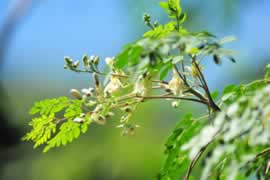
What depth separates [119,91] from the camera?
68 centimetres

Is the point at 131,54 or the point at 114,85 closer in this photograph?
the point at 131,54

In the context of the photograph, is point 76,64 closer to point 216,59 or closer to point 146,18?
point 146,18

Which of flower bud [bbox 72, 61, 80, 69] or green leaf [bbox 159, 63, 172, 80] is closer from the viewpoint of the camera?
green leaf [bbox 159, 63, 172, 80]

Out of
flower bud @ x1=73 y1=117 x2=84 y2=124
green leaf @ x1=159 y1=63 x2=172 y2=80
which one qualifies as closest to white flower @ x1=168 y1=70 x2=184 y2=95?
green leaf @ x1=159 y1=63 x2=172 y2=80

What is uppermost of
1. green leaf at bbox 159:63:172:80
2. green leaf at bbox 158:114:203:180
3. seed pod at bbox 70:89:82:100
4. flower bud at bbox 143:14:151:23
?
flower bud at bbox 143:14:151:23

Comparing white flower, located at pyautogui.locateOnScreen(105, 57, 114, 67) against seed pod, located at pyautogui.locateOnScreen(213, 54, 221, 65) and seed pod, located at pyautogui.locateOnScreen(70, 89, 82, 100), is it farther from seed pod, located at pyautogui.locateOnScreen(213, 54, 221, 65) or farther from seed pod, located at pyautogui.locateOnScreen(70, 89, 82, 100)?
seed pod, located at pyautogui.locateOnScreen(213, 54, 221, 65)

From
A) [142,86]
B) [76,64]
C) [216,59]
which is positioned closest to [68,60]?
[76,64]

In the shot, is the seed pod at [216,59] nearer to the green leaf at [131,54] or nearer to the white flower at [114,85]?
the green leaf at [131,54]

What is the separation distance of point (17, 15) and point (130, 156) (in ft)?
5.22

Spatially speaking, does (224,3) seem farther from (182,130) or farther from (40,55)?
(182,130)

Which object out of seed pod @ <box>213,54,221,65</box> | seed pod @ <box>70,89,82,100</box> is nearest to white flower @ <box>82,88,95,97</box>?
seed pod @ <box>70,89,82,100</box>

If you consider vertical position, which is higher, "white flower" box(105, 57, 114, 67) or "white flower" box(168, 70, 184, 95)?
"white flower" box(105, 57, 114, 67)

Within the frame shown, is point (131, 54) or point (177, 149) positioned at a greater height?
point (131, 54)

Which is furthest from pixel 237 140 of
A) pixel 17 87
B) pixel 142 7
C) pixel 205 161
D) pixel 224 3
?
pixel 17 87
